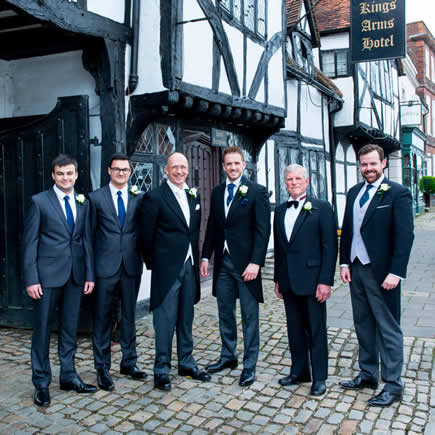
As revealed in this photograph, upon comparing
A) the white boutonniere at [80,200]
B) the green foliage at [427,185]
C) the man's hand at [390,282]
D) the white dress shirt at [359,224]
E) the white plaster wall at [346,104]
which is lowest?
the man's hand at [390,282]

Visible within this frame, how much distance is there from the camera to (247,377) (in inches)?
153

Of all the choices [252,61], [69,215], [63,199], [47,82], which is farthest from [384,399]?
[252,61]

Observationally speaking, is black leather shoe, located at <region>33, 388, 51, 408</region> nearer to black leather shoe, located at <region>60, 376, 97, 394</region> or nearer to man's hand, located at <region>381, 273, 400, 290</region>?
black leather shoe, located at <region>60, 376, 97, 394</region>

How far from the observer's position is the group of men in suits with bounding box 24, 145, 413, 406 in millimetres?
3572

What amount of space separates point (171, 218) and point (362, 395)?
1.94m

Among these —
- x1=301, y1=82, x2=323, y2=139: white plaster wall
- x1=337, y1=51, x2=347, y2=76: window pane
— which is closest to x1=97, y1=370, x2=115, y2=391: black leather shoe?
x1=301, y1=82, x2=323, y2=139: white plaster wall

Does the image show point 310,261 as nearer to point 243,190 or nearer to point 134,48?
point 243,190

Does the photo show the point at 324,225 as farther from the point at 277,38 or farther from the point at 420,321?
the point at 277,38

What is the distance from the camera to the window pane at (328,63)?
524 inches

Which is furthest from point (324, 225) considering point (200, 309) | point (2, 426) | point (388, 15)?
point (388, 15)

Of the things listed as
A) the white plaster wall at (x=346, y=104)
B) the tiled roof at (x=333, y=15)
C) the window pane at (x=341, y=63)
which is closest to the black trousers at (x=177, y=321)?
the white plaster wall at (x=346, y=104)

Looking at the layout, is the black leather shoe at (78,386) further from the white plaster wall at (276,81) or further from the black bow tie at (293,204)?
the white plaster wall at (276,81)

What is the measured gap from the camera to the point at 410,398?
11.7ft

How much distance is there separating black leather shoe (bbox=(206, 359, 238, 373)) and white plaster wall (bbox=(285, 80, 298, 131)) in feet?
22.7
